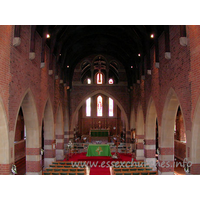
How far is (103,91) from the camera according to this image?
24641 millimetres

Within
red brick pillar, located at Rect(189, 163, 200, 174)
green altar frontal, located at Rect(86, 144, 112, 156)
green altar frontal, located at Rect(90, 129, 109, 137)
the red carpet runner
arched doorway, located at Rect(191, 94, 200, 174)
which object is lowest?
the red carpet runner

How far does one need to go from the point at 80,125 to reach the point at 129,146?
37.6 ft

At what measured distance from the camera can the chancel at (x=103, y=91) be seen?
8.12m

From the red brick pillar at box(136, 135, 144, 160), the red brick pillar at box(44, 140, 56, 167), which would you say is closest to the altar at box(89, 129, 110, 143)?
the red brick pillar at box(136, 135, 144, 160)

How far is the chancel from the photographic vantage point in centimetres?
812

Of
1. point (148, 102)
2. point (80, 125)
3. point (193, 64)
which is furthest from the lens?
point (80, 125)

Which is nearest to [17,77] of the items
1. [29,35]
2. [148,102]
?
[29,35]

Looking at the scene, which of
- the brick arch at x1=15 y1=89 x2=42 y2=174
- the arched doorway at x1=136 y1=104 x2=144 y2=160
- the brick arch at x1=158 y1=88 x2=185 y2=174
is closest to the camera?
the brick arch at x1=15 y1=89 x2=42 y2=174

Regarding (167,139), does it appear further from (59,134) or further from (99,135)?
(99,135)

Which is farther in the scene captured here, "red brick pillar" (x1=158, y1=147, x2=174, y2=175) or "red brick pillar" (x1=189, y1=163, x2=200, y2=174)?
"red brick pillar" (x1=158, y1=147, x2=174, y2=175)

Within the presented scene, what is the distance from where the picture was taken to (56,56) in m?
16.2

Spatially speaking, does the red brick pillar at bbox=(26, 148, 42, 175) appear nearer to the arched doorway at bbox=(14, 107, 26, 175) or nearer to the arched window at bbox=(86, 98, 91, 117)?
the arched doorway at bbox=(14, 107, 26, 175)

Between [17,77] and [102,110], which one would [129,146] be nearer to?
[102,110]

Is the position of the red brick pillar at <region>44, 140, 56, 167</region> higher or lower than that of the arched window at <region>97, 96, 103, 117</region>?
lower
